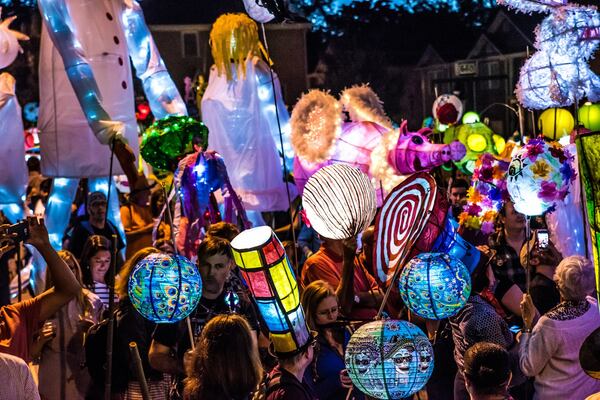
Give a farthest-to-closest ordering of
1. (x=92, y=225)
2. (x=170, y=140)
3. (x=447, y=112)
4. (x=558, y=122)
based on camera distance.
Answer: (x=447, y=112) → (x=558, y=122) → (x=92, y=225) → (x=170, y=140)

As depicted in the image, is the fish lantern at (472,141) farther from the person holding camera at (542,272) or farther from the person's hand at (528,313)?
the person's hand at (528,313)

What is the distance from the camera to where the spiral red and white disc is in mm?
4586

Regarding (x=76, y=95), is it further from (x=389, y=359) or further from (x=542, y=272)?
(x=389, y=359)

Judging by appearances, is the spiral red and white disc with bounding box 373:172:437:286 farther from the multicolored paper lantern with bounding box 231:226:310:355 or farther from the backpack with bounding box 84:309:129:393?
the backpack with bounding box 84:309:129:393

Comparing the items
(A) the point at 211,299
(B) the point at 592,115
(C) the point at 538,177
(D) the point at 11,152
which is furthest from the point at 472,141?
(A) the point at 211,299

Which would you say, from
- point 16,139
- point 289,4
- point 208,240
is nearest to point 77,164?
point 16,139

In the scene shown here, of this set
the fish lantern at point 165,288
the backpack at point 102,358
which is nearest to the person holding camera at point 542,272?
the fish lantern at point 165,288

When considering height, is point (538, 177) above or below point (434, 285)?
above

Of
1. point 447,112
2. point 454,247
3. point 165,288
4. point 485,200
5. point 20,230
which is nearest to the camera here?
point 20,230

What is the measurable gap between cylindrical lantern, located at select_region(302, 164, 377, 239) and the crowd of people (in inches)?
3.5

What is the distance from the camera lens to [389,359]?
3.71 m

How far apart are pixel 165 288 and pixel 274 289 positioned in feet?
2.88

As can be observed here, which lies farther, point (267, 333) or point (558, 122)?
point (558, 122)

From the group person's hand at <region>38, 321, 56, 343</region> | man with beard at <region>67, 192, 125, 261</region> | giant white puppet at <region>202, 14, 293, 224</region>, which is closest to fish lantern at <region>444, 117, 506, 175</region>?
giant white puppet at <region>202, 14, 293, 224</region>
